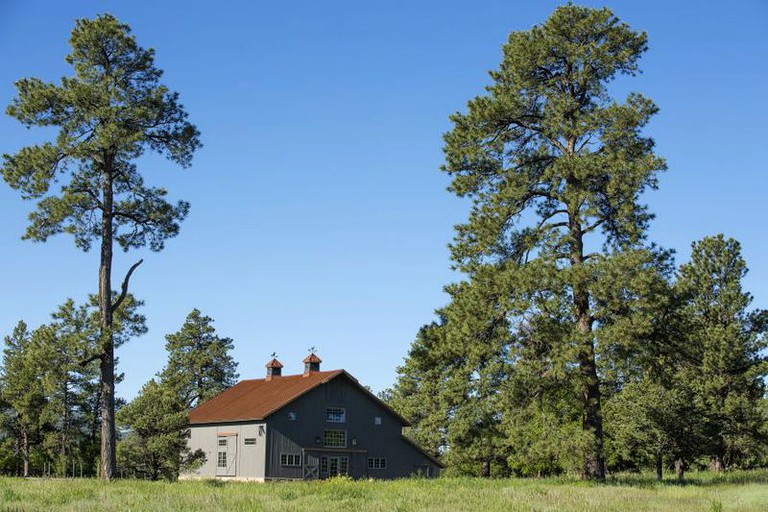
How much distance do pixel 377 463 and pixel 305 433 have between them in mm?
6234

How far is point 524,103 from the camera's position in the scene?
3073 cm

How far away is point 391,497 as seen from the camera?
68.6 feet

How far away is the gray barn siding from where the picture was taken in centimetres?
5256

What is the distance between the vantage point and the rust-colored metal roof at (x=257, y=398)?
175 ft

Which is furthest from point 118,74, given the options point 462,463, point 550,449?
point 462,463

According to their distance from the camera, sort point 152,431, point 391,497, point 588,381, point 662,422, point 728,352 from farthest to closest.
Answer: point 728,352 < point 152,431 < point 662,422 < point 588,381 < point 391,497

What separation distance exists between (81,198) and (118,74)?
15.0 feet

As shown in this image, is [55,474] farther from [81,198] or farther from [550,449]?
[550,449]

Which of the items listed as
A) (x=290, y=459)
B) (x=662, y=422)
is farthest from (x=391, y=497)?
(x=290, y=459)

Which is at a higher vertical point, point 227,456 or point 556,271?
point 556,271

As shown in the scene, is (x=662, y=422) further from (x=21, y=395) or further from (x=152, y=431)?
(x=21, y=395)

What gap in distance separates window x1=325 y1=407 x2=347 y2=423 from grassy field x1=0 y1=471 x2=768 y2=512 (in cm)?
2938

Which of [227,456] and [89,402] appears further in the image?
[89,402]

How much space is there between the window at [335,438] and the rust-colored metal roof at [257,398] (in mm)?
3471
